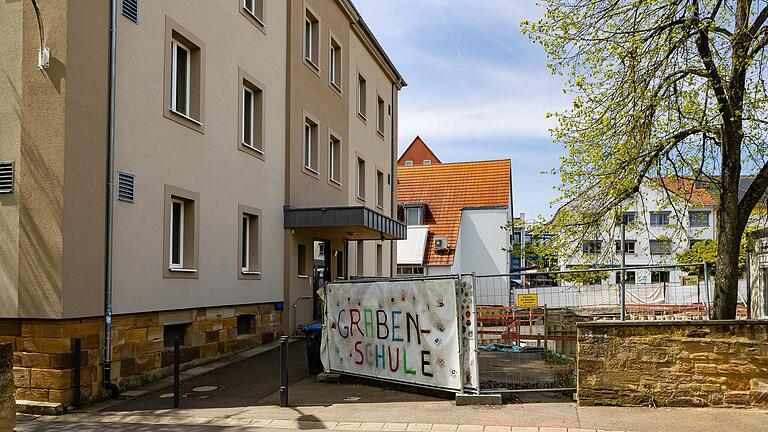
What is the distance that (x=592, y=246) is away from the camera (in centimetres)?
1299

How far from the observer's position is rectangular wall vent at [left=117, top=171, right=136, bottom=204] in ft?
39.7

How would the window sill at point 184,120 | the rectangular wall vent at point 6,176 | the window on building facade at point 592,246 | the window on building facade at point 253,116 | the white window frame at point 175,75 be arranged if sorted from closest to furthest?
1. the rectangular wall vent at point 6,176
2. the window on building facade at point 592,246
3. the window sill at point 184,120
4. the white window frame at point 175,75
5. the window on building facade at point 253,116

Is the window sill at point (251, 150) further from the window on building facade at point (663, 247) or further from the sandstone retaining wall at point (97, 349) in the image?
the window on building facade at point (663, 247)

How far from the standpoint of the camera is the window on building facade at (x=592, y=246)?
12.9 m

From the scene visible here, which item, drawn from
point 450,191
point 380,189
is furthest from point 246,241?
point 450,191

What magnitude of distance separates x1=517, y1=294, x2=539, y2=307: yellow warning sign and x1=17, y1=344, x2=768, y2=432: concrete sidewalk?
3629mm

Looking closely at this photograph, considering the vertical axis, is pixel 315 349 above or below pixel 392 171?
below

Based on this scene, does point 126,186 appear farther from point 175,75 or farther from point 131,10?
point 175,75

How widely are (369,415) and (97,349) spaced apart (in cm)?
442

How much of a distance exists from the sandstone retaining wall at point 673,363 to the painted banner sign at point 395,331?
1.80 m

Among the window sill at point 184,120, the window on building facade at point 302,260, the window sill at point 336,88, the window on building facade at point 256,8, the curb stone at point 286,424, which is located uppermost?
the window on building facade at point 256,8

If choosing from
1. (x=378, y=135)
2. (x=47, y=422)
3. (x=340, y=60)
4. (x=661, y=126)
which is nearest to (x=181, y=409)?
(x=47, y=422)

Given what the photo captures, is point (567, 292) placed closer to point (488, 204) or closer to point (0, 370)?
point (0, 370)

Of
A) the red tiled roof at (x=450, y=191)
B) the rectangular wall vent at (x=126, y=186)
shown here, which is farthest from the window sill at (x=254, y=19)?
the red tiled roof at (x=450, y=191)
